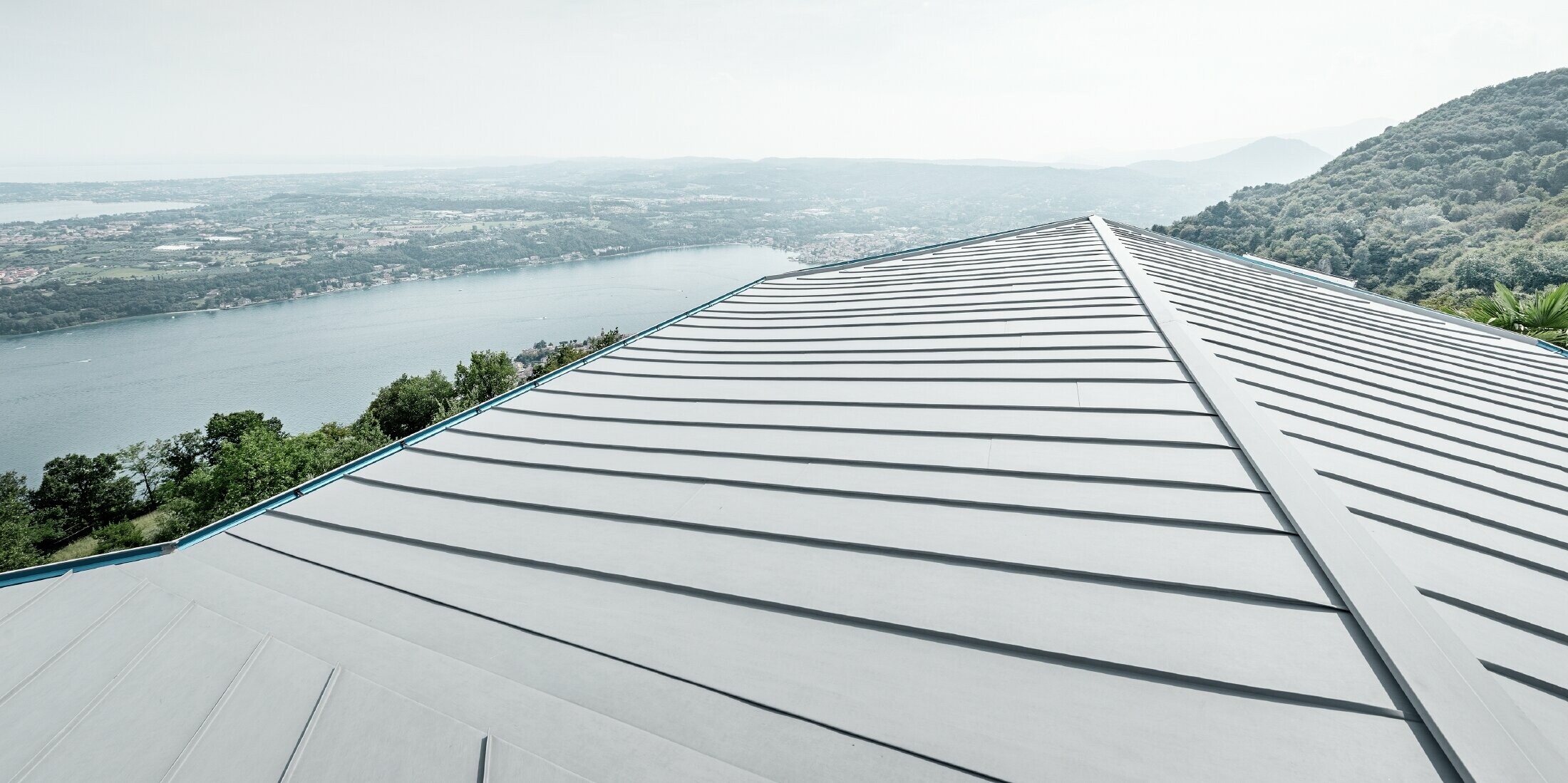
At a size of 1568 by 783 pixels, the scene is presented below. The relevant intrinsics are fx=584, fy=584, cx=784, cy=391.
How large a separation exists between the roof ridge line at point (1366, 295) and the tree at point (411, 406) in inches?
1373

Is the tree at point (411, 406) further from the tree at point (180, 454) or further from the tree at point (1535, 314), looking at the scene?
the tree at point (1535, 314)

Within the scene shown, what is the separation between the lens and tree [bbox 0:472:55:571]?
22250mm

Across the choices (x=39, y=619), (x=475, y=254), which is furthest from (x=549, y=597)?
(x=475, y=254)

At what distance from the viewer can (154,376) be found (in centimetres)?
6356

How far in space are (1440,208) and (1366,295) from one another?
57759 millimetres

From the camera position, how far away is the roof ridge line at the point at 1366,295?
750 cm

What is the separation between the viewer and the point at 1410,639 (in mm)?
1983

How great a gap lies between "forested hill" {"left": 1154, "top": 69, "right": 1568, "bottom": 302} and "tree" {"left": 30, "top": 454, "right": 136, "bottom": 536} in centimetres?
6571

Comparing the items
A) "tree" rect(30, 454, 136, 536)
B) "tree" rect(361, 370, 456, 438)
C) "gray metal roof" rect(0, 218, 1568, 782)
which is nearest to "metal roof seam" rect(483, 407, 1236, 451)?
"gray metal roof" rect(0, 218, 1568, 782)

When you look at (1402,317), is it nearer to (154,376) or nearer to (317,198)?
(154,376)

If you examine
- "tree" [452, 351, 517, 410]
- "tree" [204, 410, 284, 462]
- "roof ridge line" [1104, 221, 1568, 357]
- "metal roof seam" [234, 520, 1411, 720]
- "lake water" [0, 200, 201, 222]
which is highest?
"lake water" [0, 200, 201, 222]

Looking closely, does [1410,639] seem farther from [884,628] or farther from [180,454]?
[180,454]

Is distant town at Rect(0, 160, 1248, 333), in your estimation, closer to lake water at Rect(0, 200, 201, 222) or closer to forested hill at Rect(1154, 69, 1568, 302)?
lake water at Rect(0, 200, 201, 222)

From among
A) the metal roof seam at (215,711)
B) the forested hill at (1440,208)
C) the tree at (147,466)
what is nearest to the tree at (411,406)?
the tree at (147,466)
